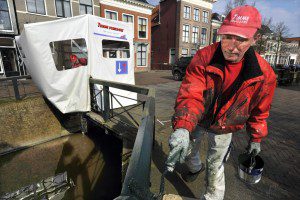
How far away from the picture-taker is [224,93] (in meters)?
1.94

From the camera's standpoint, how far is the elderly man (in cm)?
156

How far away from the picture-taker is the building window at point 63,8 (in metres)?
15.0

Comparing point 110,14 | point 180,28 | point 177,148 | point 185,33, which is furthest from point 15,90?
point 185,33

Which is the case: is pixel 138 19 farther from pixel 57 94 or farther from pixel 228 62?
pixel 228 62

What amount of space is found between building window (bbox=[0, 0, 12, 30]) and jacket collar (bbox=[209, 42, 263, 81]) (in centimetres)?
1648

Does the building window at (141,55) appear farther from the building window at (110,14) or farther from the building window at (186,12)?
the building window at (186,12)

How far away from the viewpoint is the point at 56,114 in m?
6.15

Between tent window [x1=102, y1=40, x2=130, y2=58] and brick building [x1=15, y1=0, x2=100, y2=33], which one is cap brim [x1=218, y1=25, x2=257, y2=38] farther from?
brick building [x1=15, y1=0, x2=100, y2=33]

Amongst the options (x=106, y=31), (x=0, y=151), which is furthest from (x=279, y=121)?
(x=0, y=151)

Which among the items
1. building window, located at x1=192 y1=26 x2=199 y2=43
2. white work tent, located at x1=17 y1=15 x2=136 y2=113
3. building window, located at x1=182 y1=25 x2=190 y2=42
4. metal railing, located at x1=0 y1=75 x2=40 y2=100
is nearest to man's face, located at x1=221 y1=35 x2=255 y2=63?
white work tent, located at x1=17 y1=15 x2=136 y2=113

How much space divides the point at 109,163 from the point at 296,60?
218 ft

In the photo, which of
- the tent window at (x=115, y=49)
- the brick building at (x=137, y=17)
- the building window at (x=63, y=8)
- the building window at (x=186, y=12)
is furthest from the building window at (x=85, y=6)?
the building window at (x=186, y=12)

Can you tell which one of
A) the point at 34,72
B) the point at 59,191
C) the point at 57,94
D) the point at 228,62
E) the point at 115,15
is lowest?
the point at 59,191

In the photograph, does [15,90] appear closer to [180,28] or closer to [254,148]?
[254,148]
